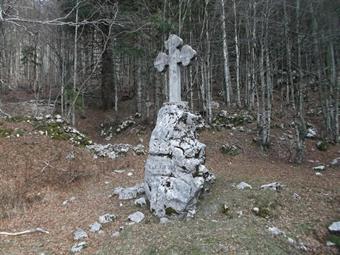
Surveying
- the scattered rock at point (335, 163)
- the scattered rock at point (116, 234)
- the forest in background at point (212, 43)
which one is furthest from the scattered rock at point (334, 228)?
the scattered rock at point (335, 163)

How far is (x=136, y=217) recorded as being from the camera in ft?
22.9

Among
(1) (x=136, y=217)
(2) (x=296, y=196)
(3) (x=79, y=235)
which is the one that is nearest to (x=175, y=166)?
(1) (x=136, y=217)

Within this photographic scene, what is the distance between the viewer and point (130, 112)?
19.3m

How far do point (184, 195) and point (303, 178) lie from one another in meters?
4.47

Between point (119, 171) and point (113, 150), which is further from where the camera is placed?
point (113, 150)

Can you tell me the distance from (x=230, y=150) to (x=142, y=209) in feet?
20.3

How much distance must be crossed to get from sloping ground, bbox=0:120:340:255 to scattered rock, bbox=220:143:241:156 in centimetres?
41

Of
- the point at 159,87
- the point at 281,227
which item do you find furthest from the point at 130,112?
the point at 281,227

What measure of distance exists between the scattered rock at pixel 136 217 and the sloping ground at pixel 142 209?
6.1 inches

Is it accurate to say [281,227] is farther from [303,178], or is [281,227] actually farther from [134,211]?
[303,178]

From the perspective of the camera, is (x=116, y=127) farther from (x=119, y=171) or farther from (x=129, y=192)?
(x=129, y=192)

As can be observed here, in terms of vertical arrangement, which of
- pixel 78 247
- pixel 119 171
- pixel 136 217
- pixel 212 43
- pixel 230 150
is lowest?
pixel 78 247

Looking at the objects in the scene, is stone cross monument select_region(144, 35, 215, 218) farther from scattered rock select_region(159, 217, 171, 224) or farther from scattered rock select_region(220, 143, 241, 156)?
scattered rock select_region(220, 143, 241, 156)

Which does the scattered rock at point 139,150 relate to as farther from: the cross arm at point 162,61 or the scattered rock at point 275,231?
the scattered rock at point 275,231
